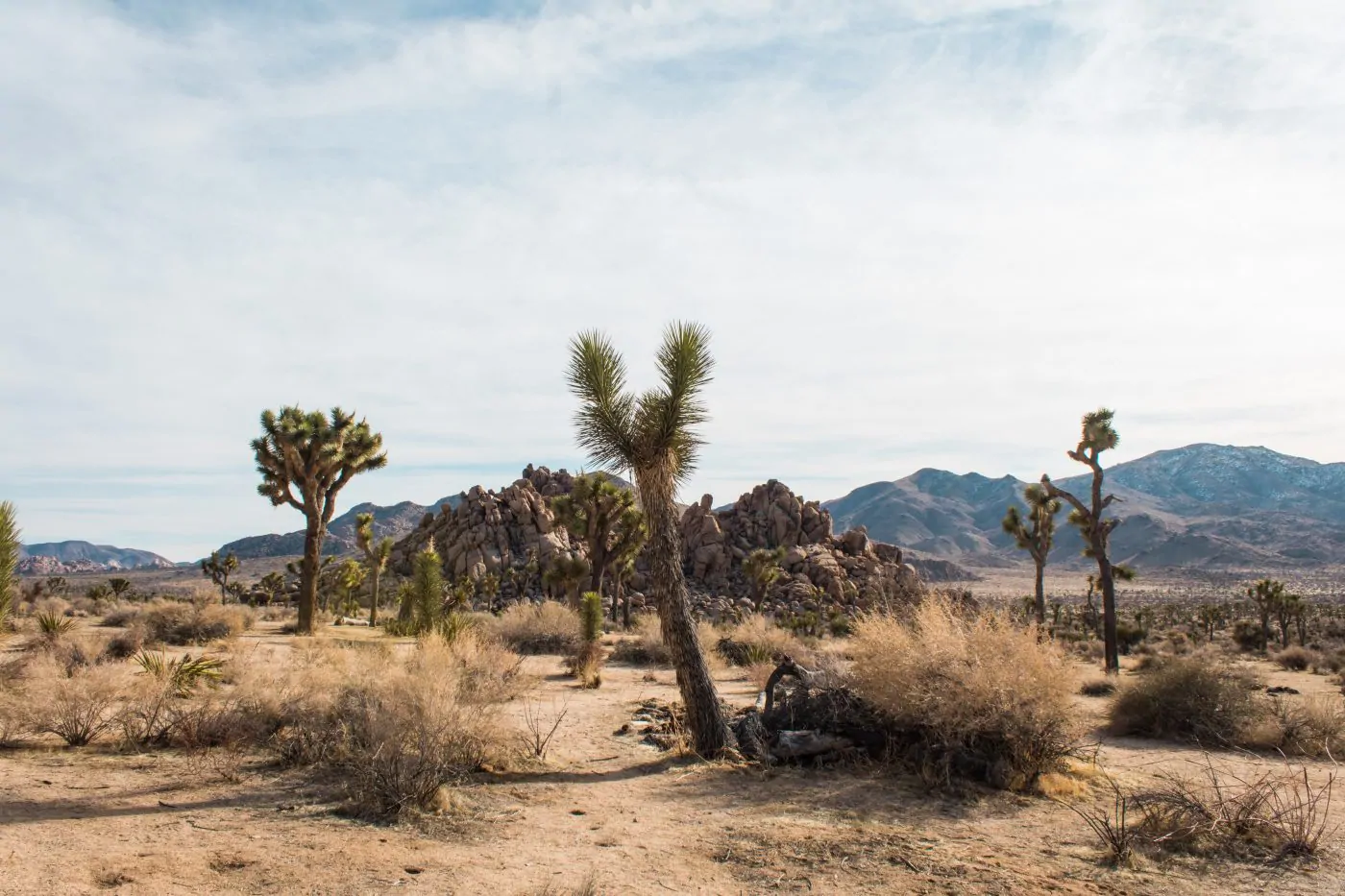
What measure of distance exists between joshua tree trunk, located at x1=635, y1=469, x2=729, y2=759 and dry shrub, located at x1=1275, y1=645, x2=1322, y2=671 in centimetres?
2460

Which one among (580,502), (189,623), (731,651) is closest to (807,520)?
(580,502)

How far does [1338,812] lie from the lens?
28.8 feet

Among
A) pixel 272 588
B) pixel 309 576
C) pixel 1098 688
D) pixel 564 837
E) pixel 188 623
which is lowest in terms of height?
pixel 1098 688

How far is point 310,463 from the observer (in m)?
26.5

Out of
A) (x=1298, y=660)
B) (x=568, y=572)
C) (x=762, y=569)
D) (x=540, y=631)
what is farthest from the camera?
(x=762, y=569)

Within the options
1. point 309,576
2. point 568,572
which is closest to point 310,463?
point 309,576

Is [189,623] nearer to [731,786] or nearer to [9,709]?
[9,709]

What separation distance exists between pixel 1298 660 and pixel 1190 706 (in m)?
18.5

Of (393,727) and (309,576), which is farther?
(309,576)

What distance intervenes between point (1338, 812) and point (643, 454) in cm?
831

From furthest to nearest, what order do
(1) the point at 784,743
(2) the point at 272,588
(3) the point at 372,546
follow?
(2) the point at 272,588
(3) the point at 372,546
(1) the point at 784,743

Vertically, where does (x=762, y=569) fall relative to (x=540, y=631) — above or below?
above

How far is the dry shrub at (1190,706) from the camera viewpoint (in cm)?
1274

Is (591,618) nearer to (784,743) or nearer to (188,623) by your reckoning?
(188,623)
